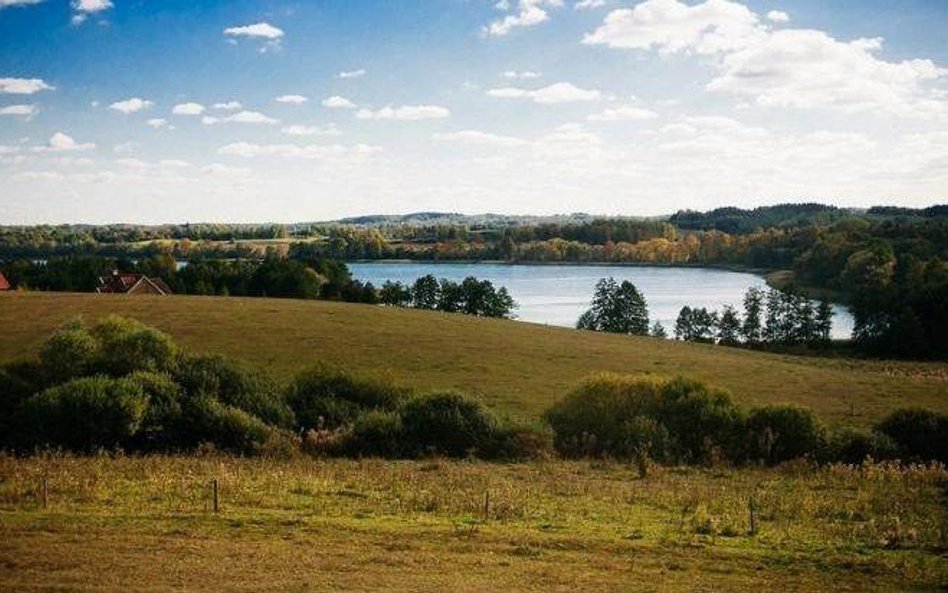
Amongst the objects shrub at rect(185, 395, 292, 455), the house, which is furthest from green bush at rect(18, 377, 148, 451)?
the house

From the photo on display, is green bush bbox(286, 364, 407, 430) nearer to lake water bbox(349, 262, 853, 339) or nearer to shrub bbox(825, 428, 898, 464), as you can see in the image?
shrub bbox(825, 428, 898, 464)

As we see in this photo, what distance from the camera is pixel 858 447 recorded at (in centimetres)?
3500

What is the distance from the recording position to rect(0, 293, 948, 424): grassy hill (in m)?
49.8

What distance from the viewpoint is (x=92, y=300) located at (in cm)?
7181

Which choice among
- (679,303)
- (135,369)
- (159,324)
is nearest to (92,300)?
(159,324)

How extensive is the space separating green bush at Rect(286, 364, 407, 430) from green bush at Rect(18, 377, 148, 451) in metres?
8.08

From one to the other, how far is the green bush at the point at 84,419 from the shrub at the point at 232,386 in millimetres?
3649

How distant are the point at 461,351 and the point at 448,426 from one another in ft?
82.3

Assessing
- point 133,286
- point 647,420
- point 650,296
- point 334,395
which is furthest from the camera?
point 650,296

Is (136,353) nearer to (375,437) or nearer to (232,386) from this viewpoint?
(232,386)

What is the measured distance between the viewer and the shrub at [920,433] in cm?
3578

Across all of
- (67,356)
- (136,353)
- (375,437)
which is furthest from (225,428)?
(67,356)

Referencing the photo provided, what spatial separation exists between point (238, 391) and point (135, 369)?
4.83m

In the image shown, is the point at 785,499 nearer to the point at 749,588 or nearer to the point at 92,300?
the point at 749,588
